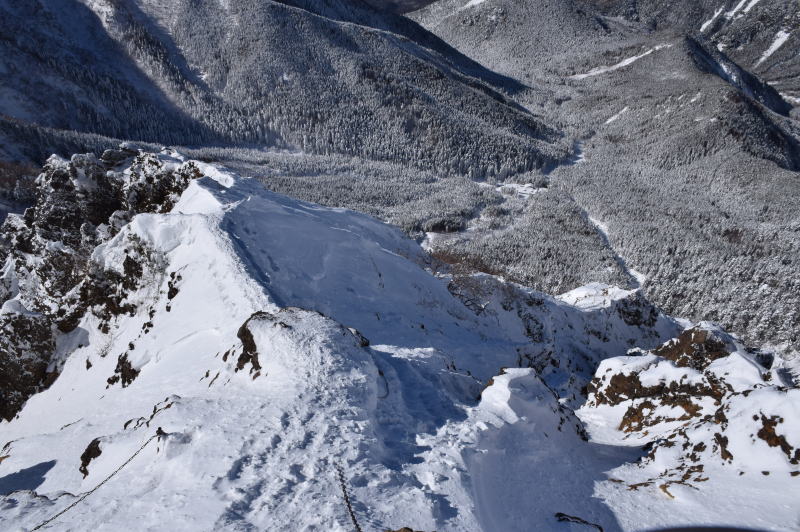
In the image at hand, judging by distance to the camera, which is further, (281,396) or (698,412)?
(698,412)

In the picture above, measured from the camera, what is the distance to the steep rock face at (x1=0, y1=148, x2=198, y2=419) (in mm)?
21203

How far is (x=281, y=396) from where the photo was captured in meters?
10.1

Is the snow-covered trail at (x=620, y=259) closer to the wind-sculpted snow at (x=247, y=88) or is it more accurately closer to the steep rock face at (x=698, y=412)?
the wind-sculpted snow at (x=247, y=88)

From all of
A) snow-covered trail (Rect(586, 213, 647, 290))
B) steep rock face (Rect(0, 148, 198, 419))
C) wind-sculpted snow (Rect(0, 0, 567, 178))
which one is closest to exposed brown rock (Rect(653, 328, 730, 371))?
steep rock face (Rect(0, 148, 198, 419))

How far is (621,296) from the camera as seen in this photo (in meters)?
34.1

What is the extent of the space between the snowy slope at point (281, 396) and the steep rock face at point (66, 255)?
0.25m

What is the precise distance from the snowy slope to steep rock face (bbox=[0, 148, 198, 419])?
248mm

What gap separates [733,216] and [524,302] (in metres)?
103

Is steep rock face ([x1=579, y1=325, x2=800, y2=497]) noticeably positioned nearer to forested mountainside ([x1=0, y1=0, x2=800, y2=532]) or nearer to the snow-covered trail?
forested mountainside ([x1=0, y1=0, x2=800, y2=532])

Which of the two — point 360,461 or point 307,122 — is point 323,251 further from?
point 307,122

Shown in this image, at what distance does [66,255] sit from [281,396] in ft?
72.8

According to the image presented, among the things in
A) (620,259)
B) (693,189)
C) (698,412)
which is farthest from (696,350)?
(693,189)

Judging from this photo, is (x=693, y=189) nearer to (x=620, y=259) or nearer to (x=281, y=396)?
(x=620, y=259)

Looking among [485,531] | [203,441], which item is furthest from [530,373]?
[203,441]
